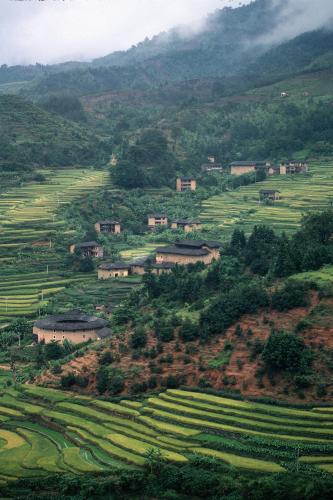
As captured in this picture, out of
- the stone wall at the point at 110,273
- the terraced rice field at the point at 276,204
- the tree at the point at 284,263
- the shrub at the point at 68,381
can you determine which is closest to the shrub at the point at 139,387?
the shrub at the point at 68,381

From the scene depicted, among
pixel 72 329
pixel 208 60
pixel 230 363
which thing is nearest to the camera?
pixel 230 363

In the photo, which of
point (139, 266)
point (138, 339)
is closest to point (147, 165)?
point (139, 266)

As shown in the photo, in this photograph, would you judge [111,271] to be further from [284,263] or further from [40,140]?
[40,140]

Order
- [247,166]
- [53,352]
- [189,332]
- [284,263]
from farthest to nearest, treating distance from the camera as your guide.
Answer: [247,166] → [53,352] → [284,263] → [189,332]

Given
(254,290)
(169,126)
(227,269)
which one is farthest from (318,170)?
(254,290)

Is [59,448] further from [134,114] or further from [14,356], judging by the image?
[134,114]

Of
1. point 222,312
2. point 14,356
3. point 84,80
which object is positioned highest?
point 84,80
